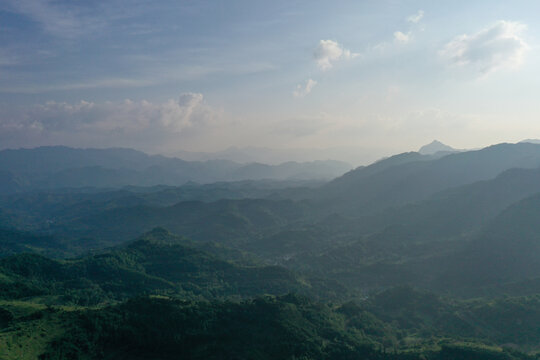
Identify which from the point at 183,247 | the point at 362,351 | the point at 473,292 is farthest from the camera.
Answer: the point at 183,247

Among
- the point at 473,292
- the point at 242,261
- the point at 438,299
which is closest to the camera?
the point at 438,299

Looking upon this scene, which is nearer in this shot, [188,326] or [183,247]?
[188,326]

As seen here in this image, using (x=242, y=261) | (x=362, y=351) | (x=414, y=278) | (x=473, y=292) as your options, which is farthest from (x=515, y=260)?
(x=242, y=261)

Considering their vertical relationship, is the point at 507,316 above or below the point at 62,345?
below

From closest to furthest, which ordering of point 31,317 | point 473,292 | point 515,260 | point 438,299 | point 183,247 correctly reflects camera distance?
1. point 31,317
2. point 438,299
3. point 473,292
4. point 515,260
5. point 183,247

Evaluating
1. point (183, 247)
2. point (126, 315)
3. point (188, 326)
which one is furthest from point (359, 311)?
point (183, 247)

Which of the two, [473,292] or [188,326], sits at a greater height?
[188,326]

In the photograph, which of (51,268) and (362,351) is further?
(51,268)

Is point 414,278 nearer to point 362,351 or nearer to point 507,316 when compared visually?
point 507,316

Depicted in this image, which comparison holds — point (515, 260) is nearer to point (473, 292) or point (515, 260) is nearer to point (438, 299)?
point (473, 292)
